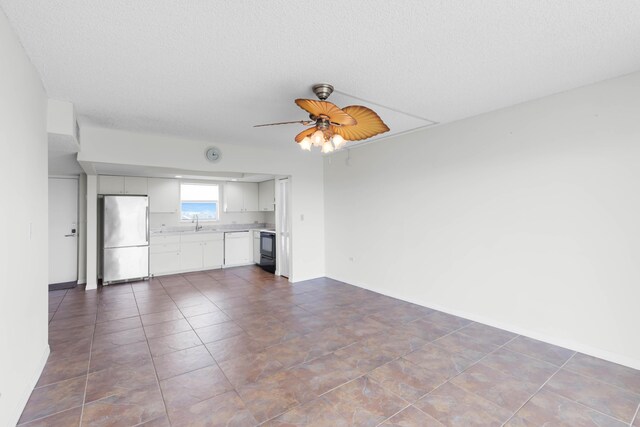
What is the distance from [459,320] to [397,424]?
83.2 inches

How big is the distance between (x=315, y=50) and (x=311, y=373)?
2458 millimetres

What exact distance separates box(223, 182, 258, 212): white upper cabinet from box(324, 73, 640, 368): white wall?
12.9 ft

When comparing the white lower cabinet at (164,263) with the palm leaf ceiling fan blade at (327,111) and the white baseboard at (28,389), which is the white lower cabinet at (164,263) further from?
the palm leaf ceiling fan blade at (327,111)

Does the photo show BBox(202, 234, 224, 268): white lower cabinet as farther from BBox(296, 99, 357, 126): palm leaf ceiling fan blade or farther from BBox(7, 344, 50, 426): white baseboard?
BBox(296, 99, 357, 126): palm leaf ceiling fan blade

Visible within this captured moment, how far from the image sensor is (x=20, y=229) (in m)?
2.02

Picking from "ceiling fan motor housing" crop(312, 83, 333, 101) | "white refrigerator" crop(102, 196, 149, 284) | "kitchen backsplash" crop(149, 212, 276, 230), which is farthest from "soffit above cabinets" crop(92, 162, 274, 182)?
"ceiling fan motor housing" crop(312, 83, 333, 101)

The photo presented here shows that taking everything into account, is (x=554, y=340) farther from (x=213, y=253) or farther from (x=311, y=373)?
(x=213, y=253)

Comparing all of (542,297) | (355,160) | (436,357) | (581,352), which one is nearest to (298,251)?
(355,160)

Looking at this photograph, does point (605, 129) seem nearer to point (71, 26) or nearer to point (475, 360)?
point (475, 360)

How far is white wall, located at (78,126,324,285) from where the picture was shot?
157 inches

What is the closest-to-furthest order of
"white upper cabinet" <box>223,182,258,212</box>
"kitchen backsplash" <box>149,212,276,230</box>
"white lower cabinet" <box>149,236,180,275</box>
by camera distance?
"white lower cabinet" <box>149,236,180,275</box> → "kitchen backsplash" <box>149,212,276,230</box> → "white upper cabinet" <box>223,182,258,212</box>

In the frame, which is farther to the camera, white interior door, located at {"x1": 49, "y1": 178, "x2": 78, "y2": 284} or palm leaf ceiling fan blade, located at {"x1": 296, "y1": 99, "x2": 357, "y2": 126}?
white interior door, located at {"x1": 49, "y1": 178, "x2": 78, "y2": 284}

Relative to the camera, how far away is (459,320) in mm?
3678

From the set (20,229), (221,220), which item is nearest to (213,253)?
(221,220)
